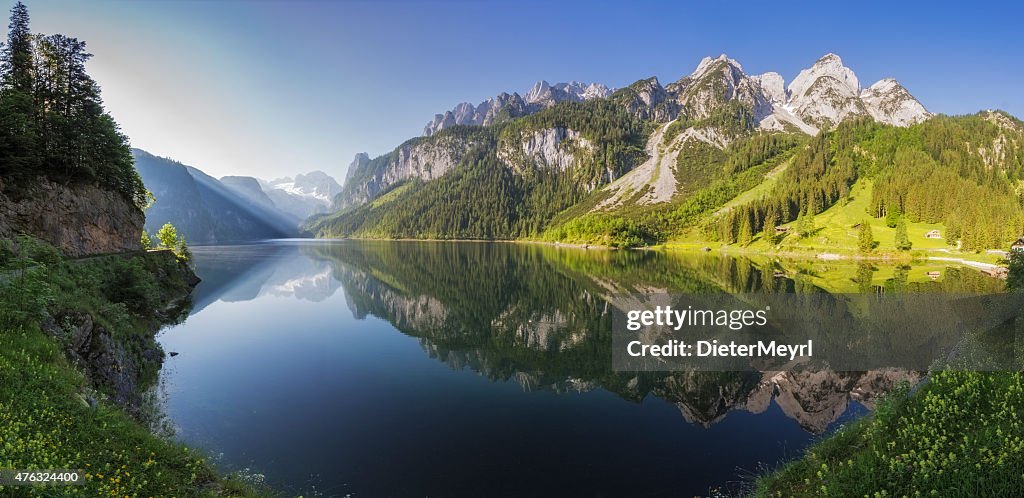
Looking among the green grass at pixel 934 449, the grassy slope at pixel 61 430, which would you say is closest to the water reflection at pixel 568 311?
the green grass at pixel 934 449

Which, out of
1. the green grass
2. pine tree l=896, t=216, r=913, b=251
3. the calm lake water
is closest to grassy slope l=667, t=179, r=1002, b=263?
pine tree l=896, t=216, r=913, b=251

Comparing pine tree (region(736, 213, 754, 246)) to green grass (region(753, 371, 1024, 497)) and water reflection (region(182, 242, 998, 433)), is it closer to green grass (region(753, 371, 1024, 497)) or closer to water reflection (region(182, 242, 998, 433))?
water reflection (region(182, 242, 998, 433))

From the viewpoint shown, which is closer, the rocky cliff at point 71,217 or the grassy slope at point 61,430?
the grassy slope at point 61,430

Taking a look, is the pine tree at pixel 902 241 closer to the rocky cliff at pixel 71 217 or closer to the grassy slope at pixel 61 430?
the grassy slope at pixel 61 430

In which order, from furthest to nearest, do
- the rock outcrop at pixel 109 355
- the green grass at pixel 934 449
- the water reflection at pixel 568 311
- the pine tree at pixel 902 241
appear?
1. the pine tree at pixel 902 241
2. the water reflection at pixel 568 311
3. the rock outcrop at pixel 109 355
4. the green grass at pixel 934 449

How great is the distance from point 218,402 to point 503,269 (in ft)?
266

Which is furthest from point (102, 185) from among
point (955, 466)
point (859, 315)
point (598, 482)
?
point (859, 315)

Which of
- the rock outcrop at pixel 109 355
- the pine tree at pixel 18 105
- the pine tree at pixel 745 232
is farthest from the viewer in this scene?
the pine tree at pixel 745 232

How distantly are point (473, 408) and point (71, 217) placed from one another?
52.8m

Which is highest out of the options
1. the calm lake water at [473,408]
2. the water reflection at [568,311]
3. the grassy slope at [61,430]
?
the grassy slope at [61,430]

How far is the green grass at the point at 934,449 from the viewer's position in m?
8.88

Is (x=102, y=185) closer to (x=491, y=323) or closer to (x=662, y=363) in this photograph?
(x=491, y=323)

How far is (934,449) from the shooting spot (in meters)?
9.77

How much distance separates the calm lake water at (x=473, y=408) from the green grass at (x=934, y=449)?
578 cm
